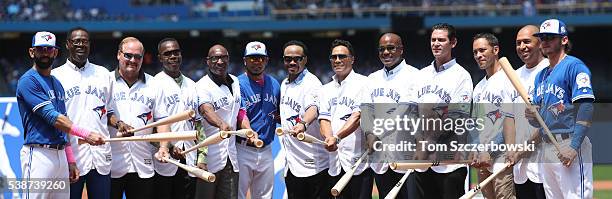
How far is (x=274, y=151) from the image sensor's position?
1096cm

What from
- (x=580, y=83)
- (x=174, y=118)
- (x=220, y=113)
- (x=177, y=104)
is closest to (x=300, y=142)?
(x=220, y=113)

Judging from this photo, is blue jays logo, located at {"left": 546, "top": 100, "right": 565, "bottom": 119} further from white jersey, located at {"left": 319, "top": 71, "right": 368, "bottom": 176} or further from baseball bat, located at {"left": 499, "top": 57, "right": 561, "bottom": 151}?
white jersey, located at {"left": 319, "top": 71, "right": 368, "bottom": 176}

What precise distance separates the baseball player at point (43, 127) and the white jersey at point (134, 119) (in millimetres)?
870

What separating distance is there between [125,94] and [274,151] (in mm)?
2784

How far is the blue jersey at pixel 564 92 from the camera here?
698 cm

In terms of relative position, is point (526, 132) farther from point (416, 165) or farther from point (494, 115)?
point (416, 165)

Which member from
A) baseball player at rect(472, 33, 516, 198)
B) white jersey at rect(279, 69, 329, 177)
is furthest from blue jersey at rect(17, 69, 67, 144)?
baseball player at rect(472, 33, 516, 198)

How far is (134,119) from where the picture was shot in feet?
28.1

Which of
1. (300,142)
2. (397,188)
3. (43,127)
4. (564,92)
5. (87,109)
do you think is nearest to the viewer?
(564,92)

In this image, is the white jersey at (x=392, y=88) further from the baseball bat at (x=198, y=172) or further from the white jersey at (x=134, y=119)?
the white jersey at (x=134, y=119)

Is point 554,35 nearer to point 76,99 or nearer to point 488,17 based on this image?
point 76,99

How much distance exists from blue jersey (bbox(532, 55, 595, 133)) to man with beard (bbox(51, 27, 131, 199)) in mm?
3541

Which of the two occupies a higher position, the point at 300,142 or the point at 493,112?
the point at 493,112

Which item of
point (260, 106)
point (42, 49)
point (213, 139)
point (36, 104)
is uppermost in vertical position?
point (42, 49)
